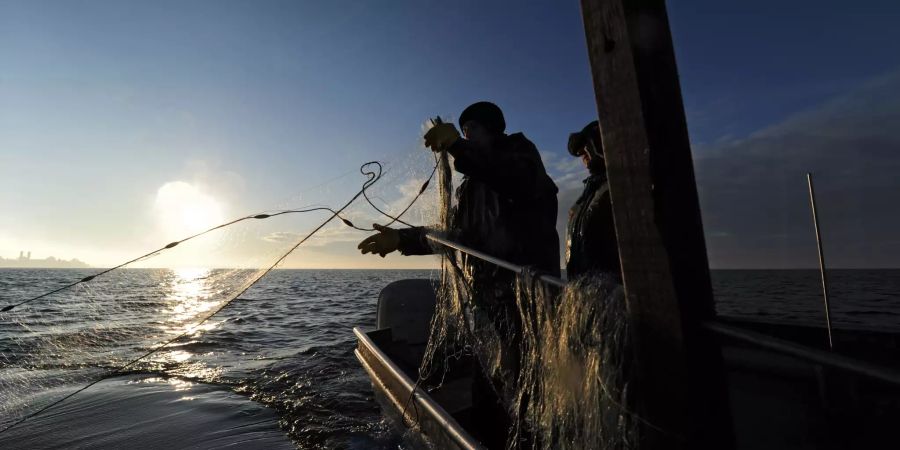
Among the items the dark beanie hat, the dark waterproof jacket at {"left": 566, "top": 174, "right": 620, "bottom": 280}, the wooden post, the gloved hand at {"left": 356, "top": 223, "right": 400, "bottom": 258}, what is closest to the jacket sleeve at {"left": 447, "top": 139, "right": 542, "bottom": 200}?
the dark beanie hat

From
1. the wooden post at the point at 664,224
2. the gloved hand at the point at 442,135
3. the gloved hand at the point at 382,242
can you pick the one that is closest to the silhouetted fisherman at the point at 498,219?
the gloved hand at the point at 442,135

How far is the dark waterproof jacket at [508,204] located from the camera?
2889 mm

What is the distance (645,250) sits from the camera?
162 cm

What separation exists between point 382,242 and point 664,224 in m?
3.12

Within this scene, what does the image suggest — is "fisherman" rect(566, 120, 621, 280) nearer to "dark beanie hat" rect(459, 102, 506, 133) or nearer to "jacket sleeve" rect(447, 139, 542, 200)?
"jacket sleeve" rect(447, 139, 542, 200)

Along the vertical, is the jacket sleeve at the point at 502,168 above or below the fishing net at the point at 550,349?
above

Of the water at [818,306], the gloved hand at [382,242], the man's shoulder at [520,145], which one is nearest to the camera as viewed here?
the man's shoulder at [520,145]

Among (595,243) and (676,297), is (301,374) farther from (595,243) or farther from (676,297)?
(676,297)

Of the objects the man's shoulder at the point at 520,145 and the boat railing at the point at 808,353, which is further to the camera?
the man's shoulder at the point at 520,145

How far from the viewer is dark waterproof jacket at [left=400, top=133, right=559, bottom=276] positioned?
2889 millimetres

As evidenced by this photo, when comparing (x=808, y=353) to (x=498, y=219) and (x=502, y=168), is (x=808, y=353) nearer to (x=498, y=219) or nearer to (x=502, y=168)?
(x=502, y=168)

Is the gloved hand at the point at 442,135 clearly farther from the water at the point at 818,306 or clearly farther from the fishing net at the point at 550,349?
the water at the point at 818,306

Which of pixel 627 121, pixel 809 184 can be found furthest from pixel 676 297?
pixel 809 184

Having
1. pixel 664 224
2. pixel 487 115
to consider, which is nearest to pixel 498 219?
pixel 487 115
